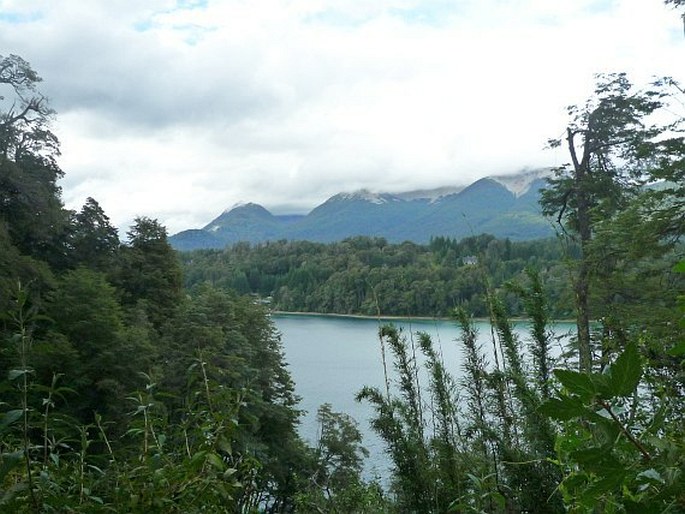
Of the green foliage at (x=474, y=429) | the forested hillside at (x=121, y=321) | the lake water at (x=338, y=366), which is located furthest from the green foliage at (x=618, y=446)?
the lake water at (x=338, y=366)

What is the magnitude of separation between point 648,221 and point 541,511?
8.39 meters

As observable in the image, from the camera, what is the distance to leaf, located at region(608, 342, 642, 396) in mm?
497

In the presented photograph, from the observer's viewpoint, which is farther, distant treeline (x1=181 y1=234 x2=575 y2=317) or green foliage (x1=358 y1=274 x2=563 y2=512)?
distant treeline (x1=181 y1=234 x2=575 y2=317)

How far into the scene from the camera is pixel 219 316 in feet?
62.6

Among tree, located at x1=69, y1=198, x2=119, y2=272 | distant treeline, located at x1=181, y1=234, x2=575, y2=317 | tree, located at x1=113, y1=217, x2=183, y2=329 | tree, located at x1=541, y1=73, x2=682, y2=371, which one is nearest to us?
distant treeline, located at x1=181, y1=234, x2=575, y2=317

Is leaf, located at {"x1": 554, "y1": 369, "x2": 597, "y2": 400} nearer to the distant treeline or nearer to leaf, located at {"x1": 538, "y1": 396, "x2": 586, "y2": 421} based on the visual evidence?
leaf, located at {"x1": 538, "y1": 396, "x2": 586, "y2": 421}

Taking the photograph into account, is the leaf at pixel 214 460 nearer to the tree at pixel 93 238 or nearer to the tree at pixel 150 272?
the tree at pixel 150 272

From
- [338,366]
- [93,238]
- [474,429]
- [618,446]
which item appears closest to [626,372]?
[618,446]

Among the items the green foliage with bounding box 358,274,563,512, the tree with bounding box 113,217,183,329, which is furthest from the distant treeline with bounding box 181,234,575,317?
the tree with bounding box 113,217,183,329

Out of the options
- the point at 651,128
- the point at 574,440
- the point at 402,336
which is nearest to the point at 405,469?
the point at 402,336

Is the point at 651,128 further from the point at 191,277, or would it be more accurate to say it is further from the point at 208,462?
the point at 191,277

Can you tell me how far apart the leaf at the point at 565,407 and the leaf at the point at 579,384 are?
0.01 m

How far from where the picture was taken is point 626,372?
0.50 metres

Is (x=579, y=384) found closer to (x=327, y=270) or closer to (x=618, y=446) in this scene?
(x=618, y=446)
